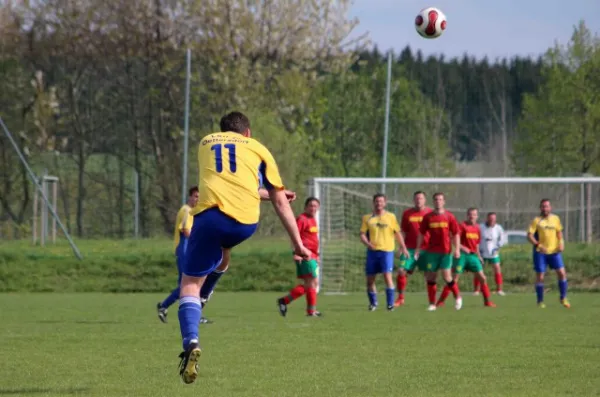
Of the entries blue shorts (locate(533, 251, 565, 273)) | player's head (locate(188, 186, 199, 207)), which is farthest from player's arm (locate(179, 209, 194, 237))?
blue shorts (locate(533, 251, 565, 273))

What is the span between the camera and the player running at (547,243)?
61.7 feet

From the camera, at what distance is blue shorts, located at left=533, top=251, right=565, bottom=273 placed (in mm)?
18922

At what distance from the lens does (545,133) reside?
37.7m

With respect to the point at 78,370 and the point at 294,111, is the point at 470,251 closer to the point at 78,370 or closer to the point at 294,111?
the point at 78,370

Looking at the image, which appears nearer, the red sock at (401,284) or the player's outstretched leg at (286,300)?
the player's outstretched leg at (286,300)

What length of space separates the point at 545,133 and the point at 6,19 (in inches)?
710

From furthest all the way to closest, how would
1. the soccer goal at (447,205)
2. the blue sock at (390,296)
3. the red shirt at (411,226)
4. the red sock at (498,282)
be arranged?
the soccer goal at (447,205) → the red sock at (498,282) → the red shirt at (411,226) → the blue sock at (390,296)

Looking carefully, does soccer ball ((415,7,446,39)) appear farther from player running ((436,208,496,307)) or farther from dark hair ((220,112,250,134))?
dark hair ((220,112,250,134))

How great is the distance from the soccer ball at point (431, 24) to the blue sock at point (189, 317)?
28.9 feet

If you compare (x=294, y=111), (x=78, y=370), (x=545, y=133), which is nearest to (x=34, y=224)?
(x=294, y=111)

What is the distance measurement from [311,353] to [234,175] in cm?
299

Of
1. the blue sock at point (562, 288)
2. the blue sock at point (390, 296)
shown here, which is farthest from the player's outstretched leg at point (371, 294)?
the blue sock at point (562, 288)

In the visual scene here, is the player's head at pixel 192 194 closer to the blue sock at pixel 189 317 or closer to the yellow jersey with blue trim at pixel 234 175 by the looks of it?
the yellow jersey with blue trim at pixel 234 175

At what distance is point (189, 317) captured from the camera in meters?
7.65
